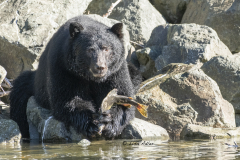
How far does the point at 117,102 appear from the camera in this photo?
21.9 feet

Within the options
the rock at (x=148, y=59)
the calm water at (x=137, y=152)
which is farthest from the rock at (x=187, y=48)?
the calm water at (x=137, y=152)

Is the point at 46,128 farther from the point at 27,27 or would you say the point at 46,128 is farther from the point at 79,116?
the point at 27,27

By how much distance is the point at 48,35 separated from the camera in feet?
32.5

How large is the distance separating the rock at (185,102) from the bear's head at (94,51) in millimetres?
1278

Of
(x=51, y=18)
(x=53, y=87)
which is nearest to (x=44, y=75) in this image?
(x=53, y=87)

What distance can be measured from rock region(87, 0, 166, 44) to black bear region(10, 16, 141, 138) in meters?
4.59

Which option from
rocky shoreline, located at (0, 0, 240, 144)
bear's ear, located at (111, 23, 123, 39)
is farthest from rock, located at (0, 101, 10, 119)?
bear's ear, located at (111, 23, 123, 39)

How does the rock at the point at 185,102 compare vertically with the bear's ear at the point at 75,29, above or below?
below

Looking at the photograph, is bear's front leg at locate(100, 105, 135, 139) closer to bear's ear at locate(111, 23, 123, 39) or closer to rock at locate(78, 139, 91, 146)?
rock at locate(78, 139, 91, 146)

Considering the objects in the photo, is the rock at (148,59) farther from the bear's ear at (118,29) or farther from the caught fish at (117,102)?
the caught fish at (117,102)

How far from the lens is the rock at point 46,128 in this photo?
675cm

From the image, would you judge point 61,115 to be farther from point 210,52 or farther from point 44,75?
point 210,52

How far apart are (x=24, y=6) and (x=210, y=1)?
5.87 metres

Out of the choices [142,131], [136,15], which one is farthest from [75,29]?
[136,15]
